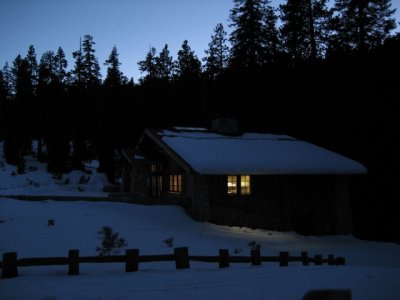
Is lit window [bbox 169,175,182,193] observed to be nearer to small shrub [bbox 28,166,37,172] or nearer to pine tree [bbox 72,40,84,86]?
small shrub [bbox 28,166,37,172]

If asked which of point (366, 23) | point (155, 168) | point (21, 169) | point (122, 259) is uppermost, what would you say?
point (366, 23)

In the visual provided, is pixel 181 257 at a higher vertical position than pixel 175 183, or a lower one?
lower

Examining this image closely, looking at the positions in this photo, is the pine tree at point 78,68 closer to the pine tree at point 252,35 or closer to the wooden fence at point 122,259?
the pine tree at point 252,35

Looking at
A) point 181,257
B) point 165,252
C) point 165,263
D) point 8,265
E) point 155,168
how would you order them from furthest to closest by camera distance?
point 155,168 < point 165,252 < point 165,263 < point 181,257 < point 8,265

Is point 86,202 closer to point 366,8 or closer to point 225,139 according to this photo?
point 225,139

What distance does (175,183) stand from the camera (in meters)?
22.8

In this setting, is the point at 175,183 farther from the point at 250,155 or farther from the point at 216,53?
the point at 216,53

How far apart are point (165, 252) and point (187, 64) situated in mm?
46941

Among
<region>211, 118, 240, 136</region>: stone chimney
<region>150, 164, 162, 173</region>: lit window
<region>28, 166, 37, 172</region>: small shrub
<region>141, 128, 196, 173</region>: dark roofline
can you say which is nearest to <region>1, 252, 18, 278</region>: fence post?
<region>141, 128, 196, 173</region>: dark roofline

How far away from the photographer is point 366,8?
3578cm

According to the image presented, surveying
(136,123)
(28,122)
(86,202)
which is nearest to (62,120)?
(28,122)

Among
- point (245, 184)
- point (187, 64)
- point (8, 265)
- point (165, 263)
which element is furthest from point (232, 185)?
point (187, 64)

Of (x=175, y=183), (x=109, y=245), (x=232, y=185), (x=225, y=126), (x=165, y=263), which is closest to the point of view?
(x=165, y=263)

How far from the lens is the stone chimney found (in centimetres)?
2631
